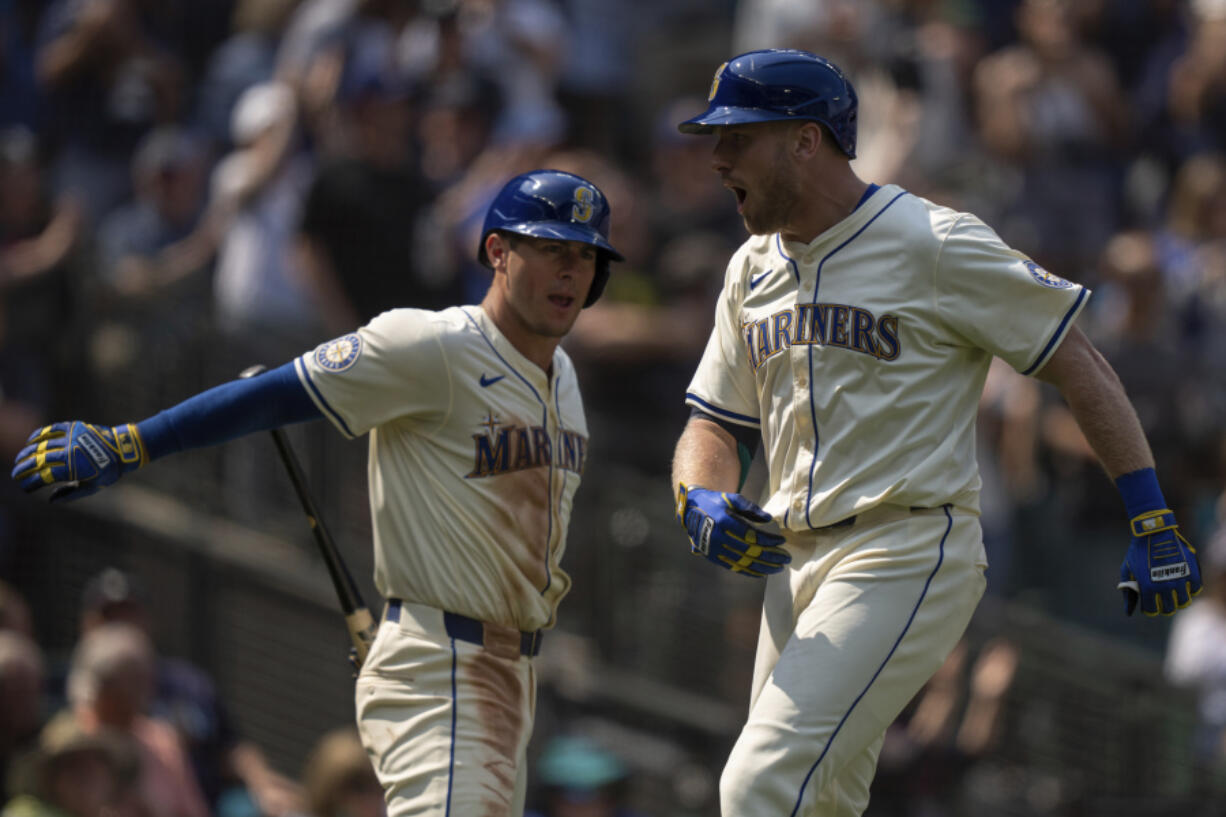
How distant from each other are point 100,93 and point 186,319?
191 centimetres

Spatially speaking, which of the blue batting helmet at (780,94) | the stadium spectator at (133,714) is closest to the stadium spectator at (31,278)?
the stadium spectator at (133,714)

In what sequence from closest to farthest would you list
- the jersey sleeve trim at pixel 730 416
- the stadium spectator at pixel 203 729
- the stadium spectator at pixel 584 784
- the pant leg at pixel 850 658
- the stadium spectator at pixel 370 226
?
the pant leg at pixel 850 658 → the jersey sleeve trim at pixel 730 416 → the stadium spectator at pixel 584 784 → the stadium spectator at pixel 203 729 → the stadium spectator at pixel 370 226

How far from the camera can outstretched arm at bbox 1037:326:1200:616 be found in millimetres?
4371

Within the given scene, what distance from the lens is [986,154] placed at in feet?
34.1

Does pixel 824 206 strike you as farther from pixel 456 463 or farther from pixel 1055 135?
pixel 1055 135

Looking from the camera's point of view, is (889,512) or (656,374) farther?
(656,374)

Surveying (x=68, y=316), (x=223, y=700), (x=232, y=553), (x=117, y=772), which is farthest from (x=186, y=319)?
(x=117, y=772)

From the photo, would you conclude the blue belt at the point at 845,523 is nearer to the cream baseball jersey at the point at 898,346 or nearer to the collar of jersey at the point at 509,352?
the cream baseball jersey at the point at 898,346

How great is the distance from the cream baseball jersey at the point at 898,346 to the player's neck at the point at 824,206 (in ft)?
0.13

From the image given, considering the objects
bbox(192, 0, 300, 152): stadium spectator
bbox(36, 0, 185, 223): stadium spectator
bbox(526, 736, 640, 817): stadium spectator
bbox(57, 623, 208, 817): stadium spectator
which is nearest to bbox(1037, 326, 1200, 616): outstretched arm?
bbox(526, 736, 640, 817): stadium spectator

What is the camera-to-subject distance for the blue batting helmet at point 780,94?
451 cm

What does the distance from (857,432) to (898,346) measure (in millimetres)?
232

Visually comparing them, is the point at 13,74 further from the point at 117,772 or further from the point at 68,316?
the point at 117,772

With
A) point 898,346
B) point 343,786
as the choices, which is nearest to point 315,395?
point 898,346
